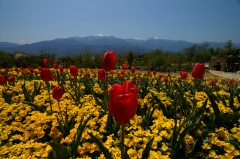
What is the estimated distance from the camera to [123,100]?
1.04 meters

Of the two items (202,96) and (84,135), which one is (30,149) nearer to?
(84,135)

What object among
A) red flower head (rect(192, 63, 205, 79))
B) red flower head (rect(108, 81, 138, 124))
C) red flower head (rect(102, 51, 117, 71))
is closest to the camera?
red flower head (rect(108, 81, 138, 124))

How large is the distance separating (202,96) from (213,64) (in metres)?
34.3

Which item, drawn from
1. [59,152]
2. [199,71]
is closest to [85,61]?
[199,71]

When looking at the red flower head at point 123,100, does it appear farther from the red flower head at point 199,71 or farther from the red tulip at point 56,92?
the red flower head at point 199,71

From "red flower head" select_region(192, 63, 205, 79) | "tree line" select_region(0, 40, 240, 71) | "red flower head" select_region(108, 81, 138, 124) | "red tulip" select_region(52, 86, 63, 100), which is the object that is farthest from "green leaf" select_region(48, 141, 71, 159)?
"tree line" select_region(0, 40, 240, 71)

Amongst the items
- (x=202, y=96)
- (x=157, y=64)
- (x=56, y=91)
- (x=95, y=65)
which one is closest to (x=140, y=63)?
(x=157, y=64)

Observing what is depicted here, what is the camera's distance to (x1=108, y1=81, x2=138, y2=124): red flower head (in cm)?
104

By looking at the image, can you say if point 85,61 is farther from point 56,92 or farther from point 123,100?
point 123,100

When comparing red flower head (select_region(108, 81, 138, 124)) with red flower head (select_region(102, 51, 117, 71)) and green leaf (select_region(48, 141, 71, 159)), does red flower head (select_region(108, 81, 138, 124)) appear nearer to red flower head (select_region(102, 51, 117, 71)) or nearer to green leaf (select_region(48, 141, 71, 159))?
green leaf (select_region(48, 141, 71, 159))

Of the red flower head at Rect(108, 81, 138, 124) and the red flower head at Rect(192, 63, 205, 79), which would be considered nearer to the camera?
the red flower head at Rect(108, 81, 138, 124)

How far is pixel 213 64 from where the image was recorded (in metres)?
35.1

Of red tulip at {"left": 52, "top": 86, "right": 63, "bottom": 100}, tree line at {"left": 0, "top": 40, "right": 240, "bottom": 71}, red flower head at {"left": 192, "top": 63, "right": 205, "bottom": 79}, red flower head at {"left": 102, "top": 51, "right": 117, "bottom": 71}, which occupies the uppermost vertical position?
red flower head at {"left": 102, "top": 51, "right": 117, "bottom": 71}

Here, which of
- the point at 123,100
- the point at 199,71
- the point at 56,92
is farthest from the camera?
the point at 199,71
